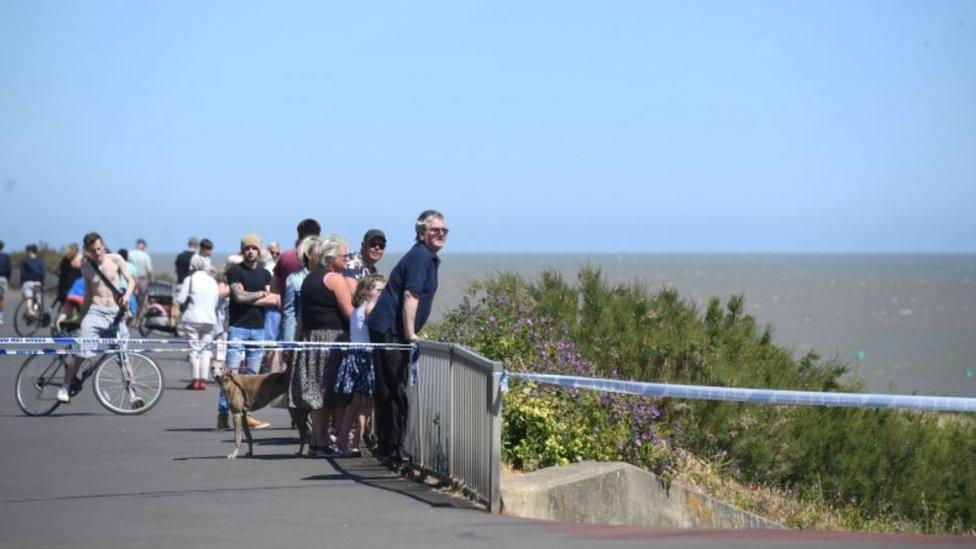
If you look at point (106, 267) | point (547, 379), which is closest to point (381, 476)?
point (547, 379)

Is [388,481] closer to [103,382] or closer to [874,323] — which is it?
[103,382]

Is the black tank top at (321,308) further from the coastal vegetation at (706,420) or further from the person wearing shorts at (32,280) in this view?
the person wearing shorts at (32,280)

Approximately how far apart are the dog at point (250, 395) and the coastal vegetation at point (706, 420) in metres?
1.82

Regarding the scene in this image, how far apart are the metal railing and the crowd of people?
0.40 meters

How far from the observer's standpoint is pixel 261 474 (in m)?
12.9

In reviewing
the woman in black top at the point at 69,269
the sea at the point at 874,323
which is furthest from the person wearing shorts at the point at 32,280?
the sea at the point at 874,323

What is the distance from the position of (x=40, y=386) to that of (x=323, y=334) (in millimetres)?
5225

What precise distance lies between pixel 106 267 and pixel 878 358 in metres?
44.5

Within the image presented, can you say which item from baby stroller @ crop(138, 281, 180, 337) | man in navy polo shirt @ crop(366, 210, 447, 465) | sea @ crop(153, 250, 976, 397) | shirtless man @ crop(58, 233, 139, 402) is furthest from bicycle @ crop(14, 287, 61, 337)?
man in navy polo shirt @ crop(366, 210, 447, 465)

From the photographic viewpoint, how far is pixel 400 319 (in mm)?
13078

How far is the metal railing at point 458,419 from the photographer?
10539 millimetres

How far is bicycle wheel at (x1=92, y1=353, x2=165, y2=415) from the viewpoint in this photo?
17.9 m

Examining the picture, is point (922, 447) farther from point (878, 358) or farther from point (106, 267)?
point (878, 358)

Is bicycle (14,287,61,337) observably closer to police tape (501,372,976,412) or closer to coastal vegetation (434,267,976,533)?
coastal vegetation (434,267,976,533)
